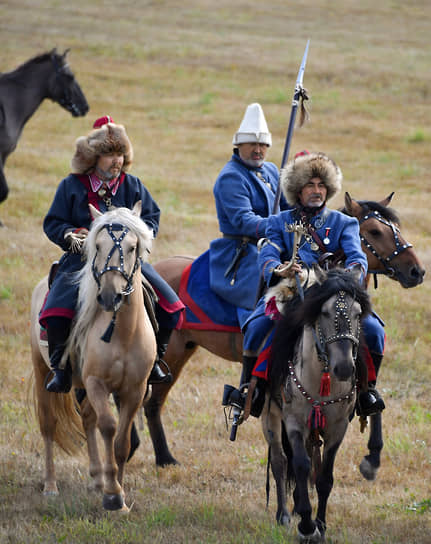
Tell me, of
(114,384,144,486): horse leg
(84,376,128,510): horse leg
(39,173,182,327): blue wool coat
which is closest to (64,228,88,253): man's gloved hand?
(39,173,182,327): blue wool coat

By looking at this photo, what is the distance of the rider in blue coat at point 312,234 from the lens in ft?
18.8

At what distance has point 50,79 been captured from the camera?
15.6 metres

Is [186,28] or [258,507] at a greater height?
[186,28]

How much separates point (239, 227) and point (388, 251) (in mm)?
1351

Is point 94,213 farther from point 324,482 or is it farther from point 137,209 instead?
point 324,482

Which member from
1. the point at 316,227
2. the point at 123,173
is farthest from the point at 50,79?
the point at 316,227

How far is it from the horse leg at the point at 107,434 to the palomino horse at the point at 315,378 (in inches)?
47.2

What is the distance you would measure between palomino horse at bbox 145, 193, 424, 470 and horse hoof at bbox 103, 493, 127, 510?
5.32 feet

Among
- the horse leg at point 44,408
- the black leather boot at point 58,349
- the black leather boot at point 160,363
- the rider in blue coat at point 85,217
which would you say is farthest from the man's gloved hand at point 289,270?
the horse leg at point 44,408

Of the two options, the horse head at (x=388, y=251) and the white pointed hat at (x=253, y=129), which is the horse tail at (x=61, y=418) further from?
the horse head at (x=388, y=251)

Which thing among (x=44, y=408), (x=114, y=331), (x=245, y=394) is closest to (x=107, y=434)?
(x=114, y=331)

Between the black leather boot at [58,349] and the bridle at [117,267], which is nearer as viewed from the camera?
the bridle at [117,267]

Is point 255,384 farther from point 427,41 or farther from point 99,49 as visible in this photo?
point 427,41

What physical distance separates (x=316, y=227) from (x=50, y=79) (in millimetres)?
11131
